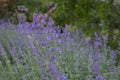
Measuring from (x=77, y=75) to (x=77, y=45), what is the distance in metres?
1.03

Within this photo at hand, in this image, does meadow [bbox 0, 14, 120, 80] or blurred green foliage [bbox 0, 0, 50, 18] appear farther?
blurred green foliage [bbox 0, 0, 50, 18]

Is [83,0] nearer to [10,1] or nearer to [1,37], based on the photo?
[1,37]

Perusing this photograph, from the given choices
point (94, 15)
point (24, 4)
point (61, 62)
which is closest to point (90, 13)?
point (94, 15)

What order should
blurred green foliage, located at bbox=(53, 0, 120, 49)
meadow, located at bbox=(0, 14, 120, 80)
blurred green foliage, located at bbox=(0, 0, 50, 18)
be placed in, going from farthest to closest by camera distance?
blurred green foliage, located at bbox=(0, 0, 50, 18) → blurred green foliage, located at bbox=(53, 0, 120, 49) → meadow, located at bbox=(0, 14, 120, 80)

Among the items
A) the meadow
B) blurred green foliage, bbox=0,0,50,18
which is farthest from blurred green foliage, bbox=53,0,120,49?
blurred green foliage, bbox=0,0,50,18

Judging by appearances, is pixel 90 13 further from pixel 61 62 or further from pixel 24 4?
pixel 24 4

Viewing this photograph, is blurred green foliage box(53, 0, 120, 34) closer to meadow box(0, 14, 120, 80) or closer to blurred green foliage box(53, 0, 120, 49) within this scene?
blurred green foliage box(53, 0, 120, 49)

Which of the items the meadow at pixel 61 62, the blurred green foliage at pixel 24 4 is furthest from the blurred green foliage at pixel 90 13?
the blurred green foliage at pixel 24 4

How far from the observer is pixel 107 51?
3.73 meters

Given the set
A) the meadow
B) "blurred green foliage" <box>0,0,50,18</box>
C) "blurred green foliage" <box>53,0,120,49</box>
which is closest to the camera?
the meadow

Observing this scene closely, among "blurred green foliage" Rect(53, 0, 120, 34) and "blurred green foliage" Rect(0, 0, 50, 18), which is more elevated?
"blurred green foliage" Rect(53, 0, 120, 34)

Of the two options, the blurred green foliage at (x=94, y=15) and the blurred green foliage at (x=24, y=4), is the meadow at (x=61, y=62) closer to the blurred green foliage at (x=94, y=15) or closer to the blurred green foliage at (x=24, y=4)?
the blurred green foliage at (x=94, y=15)

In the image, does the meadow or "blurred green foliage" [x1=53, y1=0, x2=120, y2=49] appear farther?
"blurred green foliage" [x1=53, y1=0, x2=120, y2=49]

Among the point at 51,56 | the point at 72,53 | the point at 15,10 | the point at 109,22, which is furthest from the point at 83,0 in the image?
the point at 15,10
